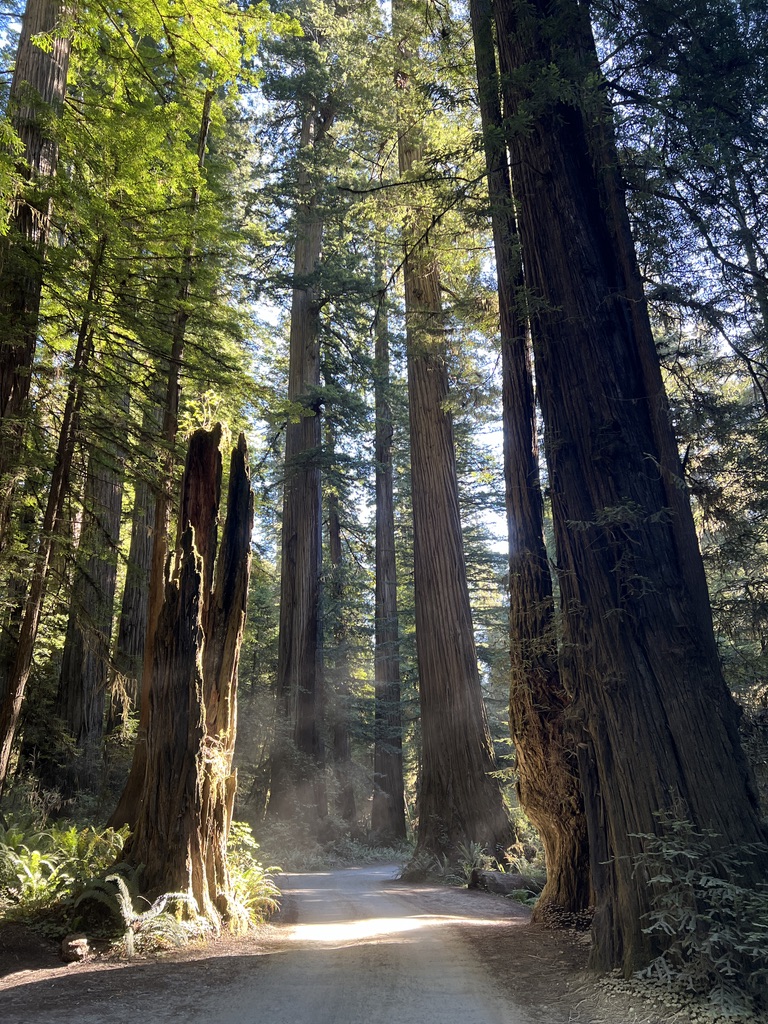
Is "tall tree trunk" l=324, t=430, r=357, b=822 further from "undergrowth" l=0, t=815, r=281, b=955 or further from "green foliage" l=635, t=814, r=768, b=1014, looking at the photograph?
"green foliage" l=635, t=814, r=768, b=1014

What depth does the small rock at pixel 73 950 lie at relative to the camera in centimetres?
445

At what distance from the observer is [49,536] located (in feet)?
19.0

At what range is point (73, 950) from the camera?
448 cm

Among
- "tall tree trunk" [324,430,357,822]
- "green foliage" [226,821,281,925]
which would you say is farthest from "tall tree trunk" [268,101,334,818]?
"green foliage" [226,821,281,925]

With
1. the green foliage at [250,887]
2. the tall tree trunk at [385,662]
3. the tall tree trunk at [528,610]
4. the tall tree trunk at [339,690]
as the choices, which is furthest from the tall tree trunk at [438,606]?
the tall tree trunk at [385,662]

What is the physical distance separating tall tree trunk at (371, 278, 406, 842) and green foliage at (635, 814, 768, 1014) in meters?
16.5

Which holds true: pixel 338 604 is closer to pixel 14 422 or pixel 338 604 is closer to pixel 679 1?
pixel 14 422

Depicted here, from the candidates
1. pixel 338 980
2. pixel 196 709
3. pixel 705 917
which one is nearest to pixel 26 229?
pixel 196 709

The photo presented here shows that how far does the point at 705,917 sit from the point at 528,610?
3.18m

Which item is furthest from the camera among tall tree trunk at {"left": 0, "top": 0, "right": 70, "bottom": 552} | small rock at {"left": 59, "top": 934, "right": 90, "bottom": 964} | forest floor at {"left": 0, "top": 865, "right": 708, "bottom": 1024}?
tall tree trunk at {"left": 0, "top": 0, "right": 70, "bottom": 552}

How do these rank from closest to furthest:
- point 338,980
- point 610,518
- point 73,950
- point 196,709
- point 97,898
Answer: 1. point 338,980
2. point 73,950
3. point 610,518
4. point 97,898
5. point 196,709

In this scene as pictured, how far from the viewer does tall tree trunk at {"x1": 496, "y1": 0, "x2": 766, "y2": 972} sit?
13.3ft

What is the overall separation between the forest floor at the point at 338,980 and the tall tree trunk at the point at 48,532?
156 centimetres

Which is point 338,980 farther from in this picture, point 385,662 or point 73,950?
point 385,662
